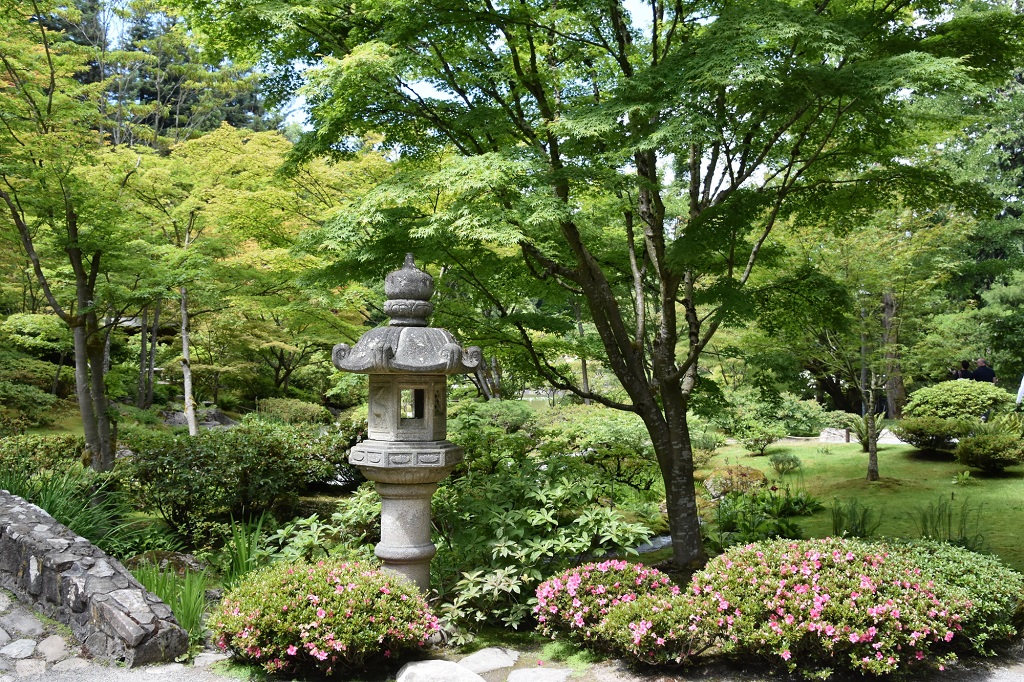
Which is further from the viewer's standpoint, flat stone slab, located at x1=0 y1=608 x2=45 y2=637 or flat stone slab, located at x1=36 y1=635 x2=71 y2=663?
flat stone slab, located at x1=0 y1=608 x2=45 y2=637

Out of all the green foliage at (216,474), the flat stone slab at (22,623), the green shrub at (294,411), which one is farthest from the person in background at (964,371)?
the flat stone slab at (22,623)

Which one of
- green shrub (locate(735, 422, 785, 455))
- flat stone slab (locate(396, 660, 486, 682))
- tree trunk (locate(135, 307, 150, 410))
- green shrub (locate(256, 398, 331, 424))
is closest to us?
flat stone slab (locate(396, 660, 486, 682))

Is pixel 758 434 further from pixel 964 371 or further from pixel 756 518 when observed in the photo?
pixel 756 518

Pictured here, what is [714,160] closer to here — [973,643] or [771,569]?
[771,569]

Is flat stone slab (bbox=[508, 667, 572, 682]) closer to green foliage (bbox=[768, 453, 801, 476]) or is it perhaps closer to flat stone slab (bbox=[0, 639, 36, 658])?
flat stone slab (bbox=[0, 639, 36, 658])

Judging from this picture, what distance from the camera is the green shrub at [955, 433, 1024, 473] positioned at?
9898 mm

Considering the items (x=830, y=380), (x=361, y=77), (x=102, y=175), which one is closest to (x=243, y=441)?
(x=102, y=175)

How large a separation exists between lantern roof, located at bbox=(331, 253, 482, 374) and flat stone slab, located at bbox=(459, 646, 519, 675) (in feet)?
6.21

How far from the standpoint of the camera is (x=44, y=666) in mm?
4148

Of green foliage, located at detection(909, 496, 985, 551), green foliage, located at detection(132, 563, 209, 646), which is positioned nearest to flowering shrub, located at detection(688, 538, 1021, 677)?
green foliage, located at detection(909, 496, 985, 551)

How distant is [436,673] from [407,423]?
173 cm

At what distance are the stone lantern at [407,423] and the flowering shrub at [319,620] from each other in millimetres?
Result: 544

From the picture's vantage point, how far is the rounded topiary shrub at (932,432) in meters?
11.5

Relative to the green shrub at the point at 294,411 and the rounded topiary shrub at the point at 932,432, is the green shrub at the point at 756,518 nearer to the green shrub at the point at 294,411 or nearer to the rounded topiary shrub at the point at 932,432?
the rounded topiary shrub at the point at 932,432
